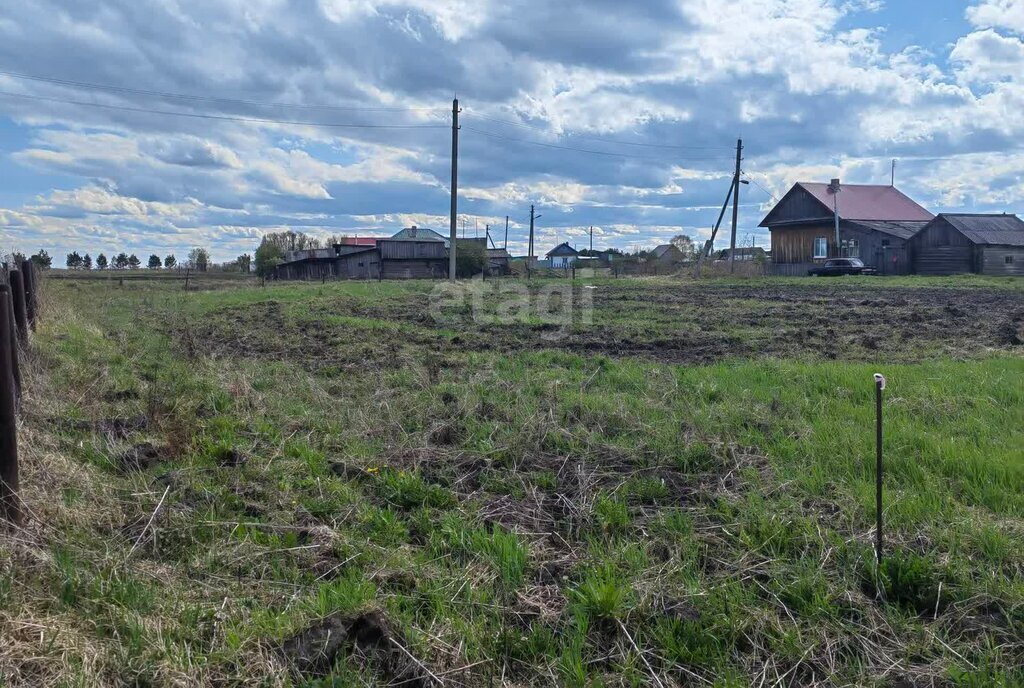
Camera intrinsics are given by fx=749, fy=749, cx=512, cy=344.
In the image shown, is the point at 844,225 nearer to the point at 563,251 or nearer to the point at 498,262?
the point at 498,262

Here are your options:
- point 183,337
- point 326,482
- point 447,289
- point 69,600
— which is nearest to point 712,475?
point 326,482

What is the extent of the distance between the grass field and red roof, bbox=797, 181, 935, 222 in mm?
49597

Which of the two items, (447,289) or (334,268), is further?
(334,268)

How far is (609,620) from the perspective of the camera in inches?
137

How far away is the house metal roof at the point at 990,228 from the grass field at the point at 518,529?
43.7 m

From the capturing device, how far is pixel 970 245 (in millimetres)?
45969

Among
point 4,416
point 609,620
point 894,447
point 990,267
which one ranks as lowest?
point 609,620

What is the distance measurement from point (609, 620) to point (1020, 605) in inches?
74.3

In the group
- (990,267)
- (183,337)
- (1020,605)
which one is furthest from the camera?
(990,267)

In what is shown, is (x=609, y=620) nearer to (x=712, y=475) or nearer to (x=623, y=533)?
(x=623, y=533)

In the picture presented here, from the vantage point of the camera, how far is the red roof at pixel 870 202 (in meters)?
54.6

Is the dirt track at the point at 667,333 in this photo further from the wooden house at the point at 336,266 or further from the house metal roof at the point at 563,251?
the house metal roof at the point at 563,251

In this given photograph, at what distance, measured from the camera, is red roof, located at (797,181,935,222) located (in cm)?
5456

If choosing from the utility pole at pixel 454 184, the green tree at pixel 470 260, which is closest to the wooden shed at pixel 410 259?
the green tree at pixel 470 260
